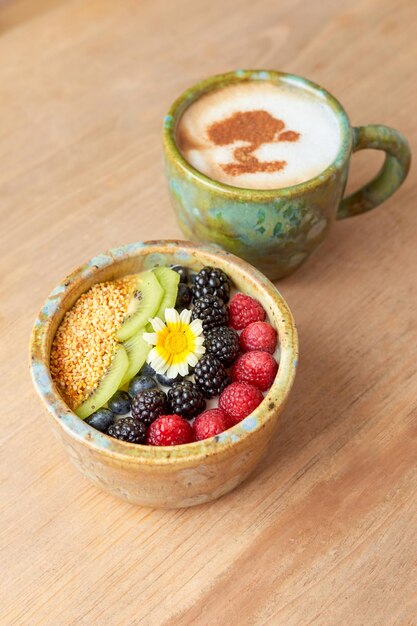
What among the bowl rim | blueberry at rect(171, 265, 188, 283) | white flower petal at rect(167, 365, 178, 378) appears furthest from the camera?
blueberry at rect(171, 265, 188, 283)

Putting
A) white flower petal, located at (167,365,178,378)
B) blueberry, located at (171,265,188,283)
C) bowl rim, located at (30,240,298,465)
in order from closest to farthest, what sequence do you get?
bowl rim, located at (30,240,298,465), white flower petal, located at (167,365,178,378), blueberry, located at (171,265,188,283)

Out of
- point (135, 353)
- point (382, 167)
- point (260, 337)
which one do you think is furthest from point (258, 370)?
point (382, 167)

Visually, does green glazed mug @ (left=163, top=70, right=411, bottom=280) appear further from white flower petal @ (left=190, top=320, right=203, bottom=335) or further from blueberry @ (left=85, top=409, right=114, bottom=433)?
blueberry @ (left=85, top=409, right=114, bottom=433)

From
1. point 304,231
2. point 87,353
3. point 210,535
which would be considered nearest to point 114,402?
point 87,353

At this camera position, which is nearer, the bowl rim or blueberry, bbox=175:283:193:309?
the bowl rim

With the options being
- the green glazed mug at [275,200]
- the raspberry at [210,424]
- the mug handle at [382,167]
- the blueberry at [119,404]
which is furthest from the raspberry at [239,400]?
the mug handle at [382,167]

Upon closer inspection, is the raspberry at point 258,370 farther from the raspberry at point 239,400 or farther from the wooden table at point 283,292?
the wooden table at point 283,292

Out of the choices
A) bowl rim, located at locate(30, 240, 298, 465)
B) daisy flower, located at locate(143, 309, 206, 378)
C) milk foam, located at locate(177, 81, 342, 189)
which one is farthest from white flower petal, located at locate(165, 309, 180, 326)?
milk foam, located at locate(177, 81, 342, 189)

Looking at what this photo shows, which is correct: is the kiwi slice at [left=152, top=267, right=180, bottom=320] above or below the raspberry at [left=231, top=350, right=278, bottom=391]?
above
